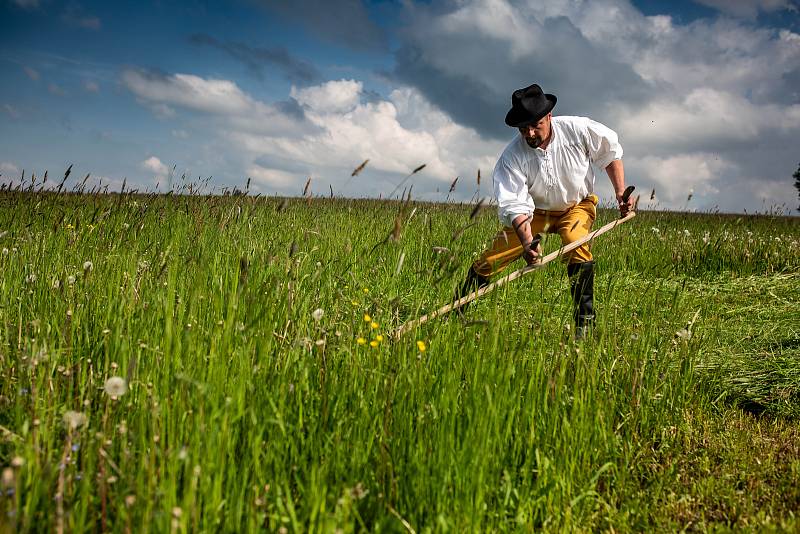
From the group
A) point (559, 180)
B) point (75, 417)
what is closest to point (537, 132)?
point (559, 180)

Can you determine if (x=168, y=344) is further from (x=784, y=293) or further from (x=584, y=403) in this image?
(x=784, y=293)

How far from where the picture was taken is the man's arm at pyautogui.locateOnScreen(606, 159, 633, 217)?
198 inches

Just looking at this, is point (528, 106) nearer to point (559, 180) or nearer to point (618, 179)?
point (559, 180)

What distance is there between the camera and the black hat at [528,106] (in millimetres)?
4547

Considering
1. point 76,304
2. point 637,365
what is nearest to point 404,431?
point 637,365

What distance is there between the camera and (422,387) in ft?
8.38

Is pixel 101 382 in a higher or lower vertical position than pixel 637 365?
lower

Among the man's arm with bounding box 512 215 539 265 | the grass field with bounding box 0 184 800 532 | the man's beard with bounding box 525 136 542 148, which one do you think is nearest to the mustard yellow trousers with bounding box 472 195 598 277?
the man's arm with bounding box 512 215 539 265

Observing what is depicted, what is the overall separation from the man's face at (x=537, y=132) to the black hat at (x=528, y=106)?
8 cm

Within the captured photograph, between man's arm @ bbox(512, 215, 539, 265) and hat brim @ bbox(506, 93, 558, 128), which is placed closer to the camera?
man's arm @ bbox(512, 215, 539, 265)

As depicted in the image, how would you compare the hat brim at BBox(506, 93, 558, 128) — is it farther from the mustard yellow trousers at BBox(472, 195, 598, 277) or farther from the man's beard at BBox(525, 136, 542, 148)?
the mustard yellow trousers at BBox(472, 195, 598, 277)

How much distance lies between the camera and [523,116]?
15.0 feet

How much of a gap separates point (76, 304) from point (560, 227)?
3637mm

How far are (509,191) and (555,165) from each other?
42cm
